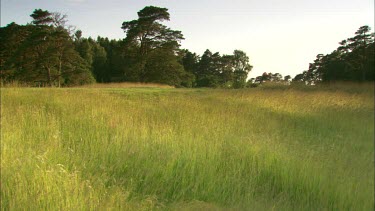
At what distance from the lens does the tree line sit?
7.65m

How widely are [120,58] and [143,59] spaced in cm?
134

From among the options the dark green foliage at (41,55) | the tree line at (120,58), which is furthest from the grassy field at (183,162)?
the dark green foliage at (41,55)

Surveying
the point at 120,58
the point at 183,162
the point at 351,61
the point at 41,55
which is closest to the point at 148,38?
the point at 120,58

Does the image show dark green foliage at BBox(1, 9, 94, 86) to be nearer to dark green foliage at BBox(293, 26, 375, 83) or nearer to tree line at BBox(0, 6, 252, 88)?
tree line at BBox(0, 6, 252, 88)

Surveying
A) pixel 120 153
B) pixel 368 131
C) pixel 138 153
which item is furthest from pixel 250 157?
pixel 368 131

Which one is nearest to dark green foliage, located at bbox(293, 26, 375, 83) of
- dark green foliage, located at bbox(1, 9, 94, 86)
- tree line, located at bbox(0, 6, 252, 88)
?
tree line, located at bbox(0, 6, 252, 88)

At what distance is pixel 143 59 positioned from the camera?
363 inches

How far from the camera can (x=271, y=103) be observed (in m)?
8.74

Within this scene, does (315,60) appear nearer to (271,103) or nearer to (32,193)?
(32,193)

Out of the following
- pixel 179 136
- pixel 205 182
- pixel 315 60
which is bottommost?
pixel 205 182

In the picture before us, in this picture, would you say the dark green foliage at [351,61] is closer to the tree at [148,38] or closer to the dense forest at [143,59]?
the dense forest at [143,59]

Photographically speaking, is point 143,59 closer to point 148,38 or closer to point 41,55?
point 148,38

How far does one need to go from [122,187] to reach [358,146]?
3.82 meters

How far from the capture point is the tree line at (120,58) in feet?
25.1
